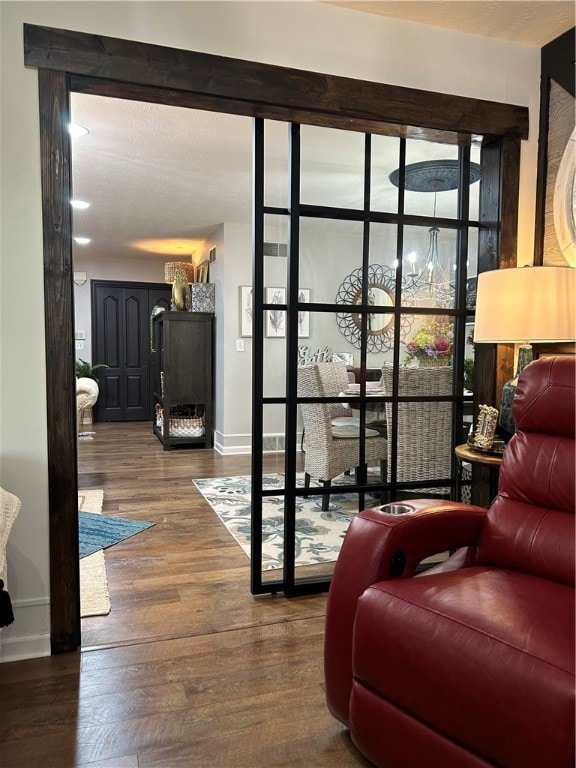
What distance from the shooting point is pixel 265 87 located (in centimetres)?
216

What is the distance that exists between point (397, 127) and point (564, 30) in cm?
87

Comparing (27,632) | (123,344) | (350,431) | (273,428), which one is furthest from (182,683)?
(123,344)

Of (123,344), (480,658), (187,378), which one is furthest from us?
(123,344)

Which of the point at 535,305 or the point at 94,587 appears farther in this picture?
the point at 94,587

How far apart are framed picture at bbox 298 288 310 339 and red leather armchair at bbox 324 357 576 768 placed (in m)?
0.98

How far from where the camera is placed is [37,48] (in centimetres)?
189

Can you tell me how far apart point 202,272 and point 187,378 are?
1422mm

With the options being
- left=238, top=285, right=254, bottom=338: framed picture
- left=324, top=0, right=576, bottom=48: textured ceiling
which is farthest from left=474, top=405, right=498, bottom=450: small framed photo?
left=238, top=285, right=254, bottom=338: framed picture

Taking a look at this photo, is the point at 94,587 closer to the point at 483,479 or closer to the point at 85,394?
the point at 483,479

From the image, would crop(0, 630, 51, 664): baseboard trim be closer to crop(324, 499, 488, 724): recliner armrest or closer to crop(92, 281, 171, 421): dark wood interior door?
crop(324, 499, 488, 724): recliner armrest

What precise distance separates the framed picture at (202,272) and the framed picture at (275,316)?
443cm

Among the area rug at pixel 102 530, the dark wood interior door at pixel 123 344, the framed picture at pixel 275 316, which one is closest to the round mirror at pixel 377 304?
the framed picture at pixel 275 316

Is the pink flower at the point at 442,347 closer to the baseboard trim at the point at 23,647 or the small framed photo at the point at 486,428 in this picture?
the small framed photo at the point at 486,428

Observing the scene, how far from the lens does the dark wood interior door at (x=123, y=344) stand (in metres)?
8.20
